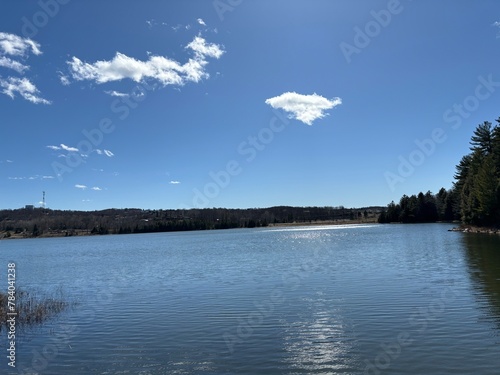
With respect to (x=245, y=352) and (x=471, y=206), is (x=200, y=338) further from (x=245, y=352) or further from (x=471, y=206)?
(x=471, y=206)

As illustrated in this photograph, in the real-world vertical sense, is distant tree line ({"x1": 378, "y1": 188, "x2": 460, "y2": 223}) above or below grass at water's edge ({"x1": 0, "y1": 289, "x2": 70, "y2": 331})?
above

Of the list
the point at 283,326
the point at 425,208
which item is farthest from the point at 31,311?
the point at 425,208

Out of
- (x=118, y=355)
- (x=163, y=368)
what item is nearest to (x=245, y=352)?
(x=163, y=368)

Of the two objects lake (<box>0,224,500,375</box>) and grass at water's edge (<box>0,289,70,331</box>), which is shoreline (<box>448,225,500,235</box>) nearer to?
lake (<box>0,224,500,375</box>)

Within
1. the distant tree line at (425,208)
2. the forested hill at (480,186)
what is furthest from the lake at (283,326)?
the distant tree line at (425,208)

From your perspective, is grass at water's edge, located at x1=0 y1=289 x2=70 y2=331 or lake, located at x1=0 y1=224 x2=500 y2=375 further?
grass at water's edge, located at x1=0 y1=289 x2=70 y2=331

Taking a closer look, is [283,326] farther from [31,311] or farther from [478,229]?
[478,229]

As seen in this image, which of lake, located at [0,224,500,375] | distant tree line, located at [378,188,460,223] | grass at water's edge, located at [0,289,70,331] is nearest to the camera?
lake, located at [0,224,500,375]

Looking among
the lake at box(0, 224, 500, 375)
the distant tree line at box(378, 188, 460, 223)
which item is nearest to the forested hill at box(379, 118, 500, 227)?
the distant tree line at box(378, 188, 460, 223)

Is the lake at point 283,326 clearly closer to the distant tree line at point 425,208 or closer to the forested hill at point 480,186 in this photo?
the forested hill at point 480,186

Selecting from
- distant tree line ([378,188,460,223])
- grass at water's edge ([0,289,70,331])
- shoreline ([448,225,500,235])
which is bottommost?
grass at water's edge ([0,289,70,331])

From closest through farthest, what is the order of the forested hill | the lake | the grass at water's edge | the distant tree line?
the lake, the grass at water's edge, the forested hill, the distant tree line

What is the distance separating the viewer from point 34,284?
36.5 metres

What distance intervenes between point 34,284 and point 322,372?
32.8 meters
